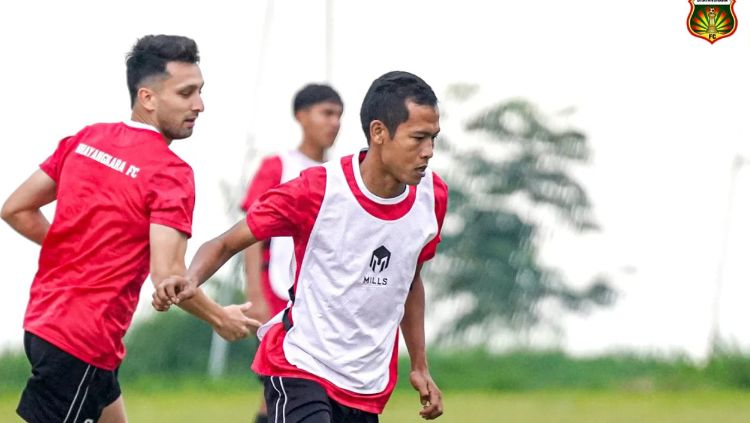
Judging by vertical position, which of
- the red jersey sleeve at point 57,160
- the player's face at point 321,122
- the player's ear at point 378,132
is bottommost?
the red jersey sleeve at point 57,160

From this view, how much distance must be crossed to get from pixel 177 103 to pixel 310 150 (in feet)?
9.15

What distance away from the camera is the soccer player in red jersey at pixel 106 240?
563cm

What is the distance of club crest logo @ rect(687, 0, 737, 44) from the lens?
11.3 m

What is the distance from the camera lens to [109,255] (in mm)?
5684

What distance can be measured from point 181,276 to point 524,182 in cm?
1003

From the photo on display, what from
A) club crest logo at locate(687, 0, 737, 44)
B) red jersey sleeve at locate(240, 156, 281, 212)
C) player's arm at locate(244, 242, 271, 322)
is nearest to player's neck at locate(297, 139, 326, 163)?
red jersey sleeve at locate(240, 156, 281, 212)

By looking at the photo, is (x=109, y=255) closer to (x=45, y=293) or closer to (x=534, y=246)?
(x=45, y=293)

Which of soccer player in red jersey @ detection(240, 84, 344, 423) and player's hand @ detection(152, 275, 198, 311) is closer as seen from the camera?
player's hand @ detection(152, 275, 198, 311)

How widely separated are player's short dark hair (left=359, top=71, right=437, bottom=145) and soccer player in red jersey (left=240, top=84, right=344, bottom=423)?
264 cm

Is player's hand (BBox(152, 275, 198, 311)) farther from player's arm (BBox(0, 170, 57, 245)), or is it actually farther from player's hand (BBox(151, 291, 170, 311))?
player's arm (BBox(0, 170, 57, 245))

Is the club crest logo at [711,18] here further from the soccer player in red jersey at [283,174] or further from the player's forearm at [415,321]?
the player's forearm at [415,321]

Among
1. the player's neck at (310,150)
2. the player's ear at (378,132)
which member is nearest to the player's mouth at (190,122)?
the player's ear at (378,132)

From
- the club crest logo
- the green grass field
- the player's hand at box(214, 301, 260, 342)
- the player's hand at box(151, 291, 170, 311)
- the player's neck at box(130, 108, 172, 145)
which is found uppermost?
the club crest logo

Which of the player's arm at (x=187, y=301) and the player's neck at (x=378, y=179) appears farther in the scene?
the player's neck at (x=378, y=179)
